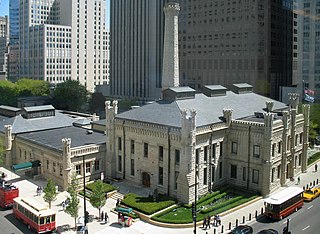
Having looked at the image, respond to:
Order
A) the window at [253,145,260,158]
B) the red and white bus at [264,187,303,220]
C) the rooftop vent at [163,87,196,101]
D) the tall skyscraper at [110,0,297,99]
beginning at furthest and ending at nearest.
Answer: the tall skyscraper at [110,0,297,99] → the rooftop vent at [163,87,196,101] → the window at [253,145,260,158] → the red and white bus at [264,187,303,220]

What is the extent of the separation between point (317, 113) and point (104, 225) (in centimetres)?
6378

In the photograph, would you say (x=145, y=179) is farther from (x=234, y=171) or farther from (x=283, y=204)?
(x=283, y=204)

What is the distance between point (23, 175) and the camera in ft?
214

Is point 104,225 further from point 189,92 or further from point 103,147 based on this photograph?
point 189,92

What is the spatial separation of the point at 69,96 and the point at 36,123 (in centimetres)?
6477

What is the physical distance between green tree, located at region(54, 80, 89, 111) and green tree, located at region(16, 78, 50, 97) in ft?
42.9

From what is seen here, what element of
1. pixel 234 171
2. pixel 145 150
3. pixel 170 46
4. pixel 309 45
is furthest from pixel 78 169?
pixel 309 45

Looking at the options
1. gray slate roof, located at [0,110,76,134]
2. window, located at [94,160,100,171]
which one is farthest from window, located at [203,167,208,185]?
gray slate roof, located at [0,110,76,134]

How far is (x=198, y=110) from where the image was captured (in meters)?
59.7

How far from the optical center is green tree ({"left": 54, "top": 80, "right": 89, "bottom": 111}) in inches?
5482

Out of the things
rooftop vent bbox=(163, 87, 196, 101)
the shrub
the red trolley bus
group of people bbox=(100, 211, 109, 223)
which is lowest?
group of people bbox=(100, 211, 109, 223)

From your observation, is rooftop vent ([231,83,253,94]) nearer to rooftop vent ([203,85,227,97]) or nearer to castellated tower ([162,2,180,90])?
rooftop vent ([203,85,227,97])

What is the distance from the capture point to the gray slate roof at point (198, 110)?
56562mm

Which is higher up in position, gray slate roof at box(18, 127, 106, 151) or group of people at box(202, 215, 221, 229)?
gray slate roof at box(18, 127, 106, 151)
